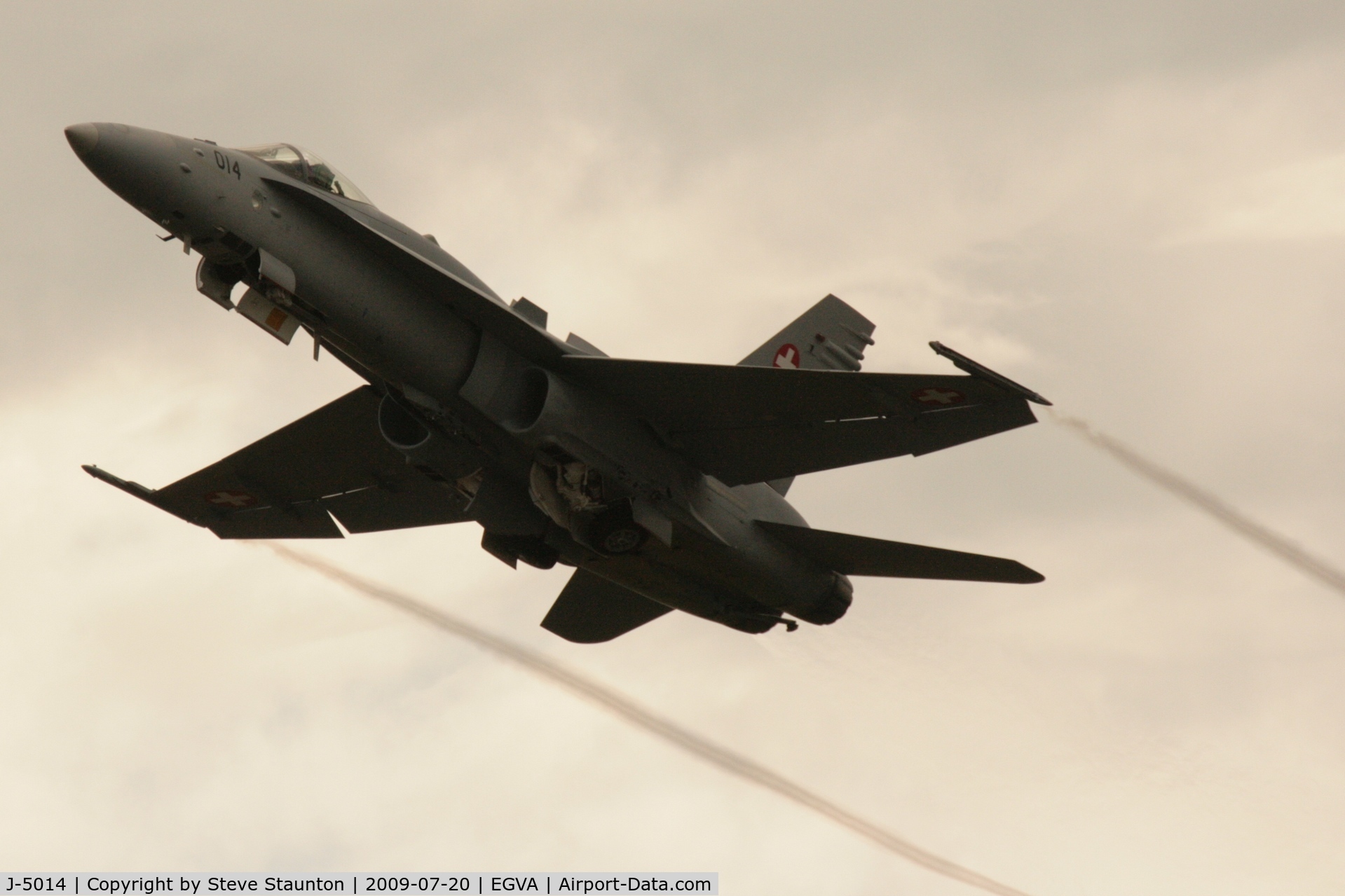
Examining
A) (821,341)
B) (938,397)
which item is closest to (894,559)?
(938,397)

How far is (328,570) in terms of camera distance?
2525 centimetres

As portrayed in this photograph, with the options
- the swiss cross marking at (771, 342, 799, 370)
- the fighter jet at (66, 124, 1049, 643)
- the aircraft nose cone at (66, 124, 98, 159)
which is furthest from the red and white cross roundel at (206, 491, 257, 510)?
the swiss cross marking at (771, 342, 799, 370)

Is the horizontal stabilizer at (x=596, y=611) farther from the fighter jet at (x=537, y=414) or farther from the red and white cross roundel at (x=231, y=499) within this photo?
the red and white cross roundel at (x=231, y=499)

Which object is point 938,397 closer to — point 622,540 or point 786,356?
point 622,540

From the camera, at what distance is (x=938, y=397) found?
62.0 ft

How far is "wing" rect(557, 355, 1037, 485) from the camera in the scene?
62.3 feet

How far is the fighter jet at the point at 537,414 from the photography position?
60.6 feet

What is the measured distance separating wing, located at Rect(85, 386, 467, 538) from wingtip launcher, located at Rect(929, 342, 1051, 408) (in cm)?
810

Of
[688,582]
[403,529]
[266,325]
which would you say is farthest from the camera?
[403,529]

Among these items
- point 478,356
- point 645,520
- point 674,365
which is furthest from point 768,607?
point 478,356

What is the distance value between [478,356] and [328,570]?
7139 millimetres

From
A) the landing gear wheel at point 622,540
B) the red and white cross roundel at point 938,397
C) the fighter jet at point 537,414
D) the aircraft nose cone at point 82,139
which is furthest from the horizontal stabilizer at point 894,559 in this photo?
the aircraft nose cone at point 82,139

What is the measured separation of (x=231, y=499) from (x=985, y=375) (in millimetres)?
11883

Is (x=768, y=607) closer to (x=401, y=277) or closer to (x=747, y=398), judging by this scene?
(x=747, y=398)
